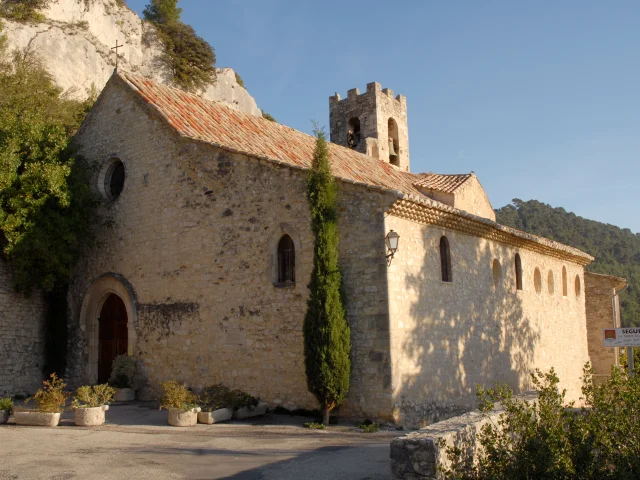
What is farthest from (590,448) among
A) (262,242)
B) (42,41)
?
(42,41)

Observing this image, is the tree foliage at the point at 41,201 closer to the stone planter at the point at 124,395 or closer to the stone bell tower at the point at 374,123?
the stone planter at the point at 124,395

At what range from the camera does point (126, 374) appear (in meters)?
14.6

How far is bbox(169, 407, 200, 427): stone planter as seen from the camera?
1129 centimetres

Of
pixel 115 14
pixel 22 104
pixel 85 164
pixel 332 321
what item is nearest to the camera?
pixel 332 321

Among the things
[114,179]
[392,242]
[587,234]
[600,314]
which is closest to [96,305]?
[114,179]

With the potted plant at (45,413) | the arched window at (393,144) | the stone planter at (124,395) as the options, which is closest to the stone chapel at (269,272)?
the stone planter at (124,395)

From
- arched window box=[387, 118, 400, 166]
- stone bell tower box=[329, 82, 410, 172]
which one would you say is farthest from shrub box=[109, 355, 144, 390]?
arched window box=[387, 118, 400, 166]

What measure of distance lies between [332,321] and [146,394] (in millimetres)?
5985

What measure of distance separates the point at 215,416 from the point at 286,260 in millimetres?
3467

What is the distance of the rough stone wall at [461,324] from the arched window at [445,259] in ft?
0.42

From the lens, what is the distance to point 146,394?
572 inches

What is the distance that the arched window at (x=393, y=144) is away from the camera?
25.5 m

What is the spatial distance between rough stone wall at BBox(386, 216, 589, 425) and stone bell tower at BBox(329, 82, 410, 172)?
832cm

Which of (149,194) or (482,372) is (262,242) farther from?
(482,372)
